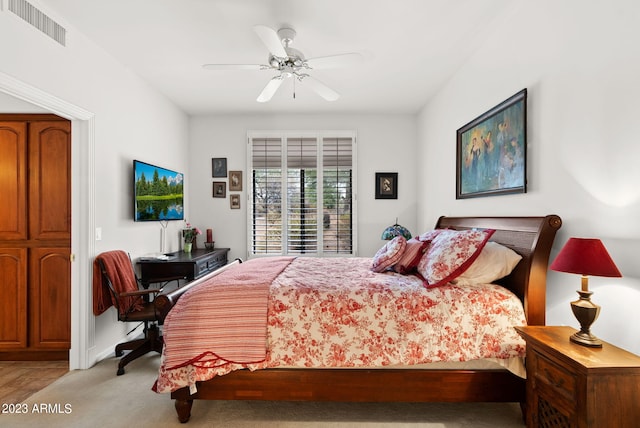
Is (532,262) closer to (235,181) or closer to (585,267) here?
(585,267)

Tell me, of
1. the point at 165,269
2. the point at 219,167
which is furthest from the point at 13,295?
the point at 219,167

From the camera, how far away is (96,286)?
2754 mm

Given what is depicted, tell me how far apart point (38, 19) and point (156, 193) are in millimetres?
1876

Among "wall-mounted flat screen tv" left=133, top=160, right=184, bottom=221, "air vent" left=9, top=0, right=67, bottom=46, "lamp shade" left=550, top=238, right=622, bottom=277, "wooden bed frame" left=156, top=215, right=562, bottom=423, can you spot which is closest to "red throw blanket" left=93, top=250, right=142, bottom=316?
"wall-mounted flat screen tv" left=133, top=160, right=184, bottom=221

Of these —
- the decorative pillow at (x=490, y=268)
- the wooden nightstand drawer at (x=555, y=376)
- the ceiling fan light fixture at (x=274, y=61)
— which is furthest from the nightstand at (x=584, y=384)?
the ceiling fan light fixture at (x=274, y=61)

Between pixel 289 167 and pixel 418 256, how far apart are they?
2.82 m

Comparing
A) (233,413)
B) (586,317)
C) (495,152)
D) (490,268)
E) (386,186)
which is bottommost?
(233,413)

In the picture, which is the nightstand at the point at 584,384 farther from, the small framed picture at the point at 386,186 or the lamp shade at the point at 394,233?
the small framed picture at the point at 386,186

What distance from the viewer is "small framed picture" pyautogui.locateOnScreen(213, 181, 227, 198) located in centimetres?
480

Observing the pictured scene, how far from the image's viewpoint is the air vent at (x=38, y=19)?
6.91 feet

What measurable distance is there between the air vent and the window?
255 centimetres

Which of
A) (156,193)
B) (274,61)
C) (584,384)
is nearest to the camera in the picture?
(584,384)

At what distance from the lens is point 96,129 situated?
2.85 metres

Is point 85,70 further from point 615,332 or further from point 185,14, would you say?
point 615,332
